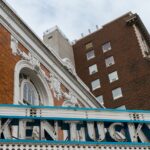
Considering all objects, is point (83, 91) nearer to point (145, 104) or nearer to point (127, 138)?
point (127, 138)

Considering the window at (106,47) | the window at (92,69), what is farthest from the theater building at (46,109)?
the window at (106,47)

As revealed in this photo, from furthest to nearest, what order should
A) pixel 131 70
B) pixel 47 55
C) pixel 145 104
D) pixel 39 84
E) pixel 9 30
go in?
pixel 131 70 < pixel 145 104 < pixel 47 55 < pixel 39 84 < pixel 9 30

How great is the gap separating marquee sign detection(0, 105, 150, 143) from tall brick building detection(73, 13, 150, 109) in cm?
3175

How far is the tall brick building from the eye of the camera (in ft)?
161

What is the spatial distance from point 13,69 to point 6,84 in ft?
4.66

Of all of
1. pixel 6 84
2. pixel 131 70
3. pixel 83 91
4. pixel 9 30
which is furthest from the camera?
pixel 131 70

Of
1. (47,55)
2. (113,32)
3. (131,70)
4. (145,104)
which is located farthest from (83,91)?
(113,32)

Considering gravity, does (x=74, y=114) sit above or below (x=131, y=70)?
below

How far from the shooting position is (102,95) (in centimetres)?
5191

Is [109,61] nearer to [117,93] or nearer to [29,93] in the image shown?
[117,93]

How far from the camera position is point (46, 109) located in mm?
14484

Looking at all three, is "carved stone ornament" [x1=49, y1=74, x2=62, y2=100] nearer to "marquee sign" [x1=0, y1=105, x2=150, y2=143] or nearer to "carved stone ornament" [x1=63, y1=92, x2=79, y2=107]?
"carved stone ornament" [x1=63, y1=92, x2=79, y2=107]

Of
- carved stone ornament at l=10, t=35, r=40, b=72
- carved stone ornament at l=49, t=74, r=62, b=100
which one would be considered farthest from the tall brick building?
carved stone ornament at l=10, t=35, r=40, b=72

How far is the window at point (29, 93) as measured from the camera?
22.6 metres
